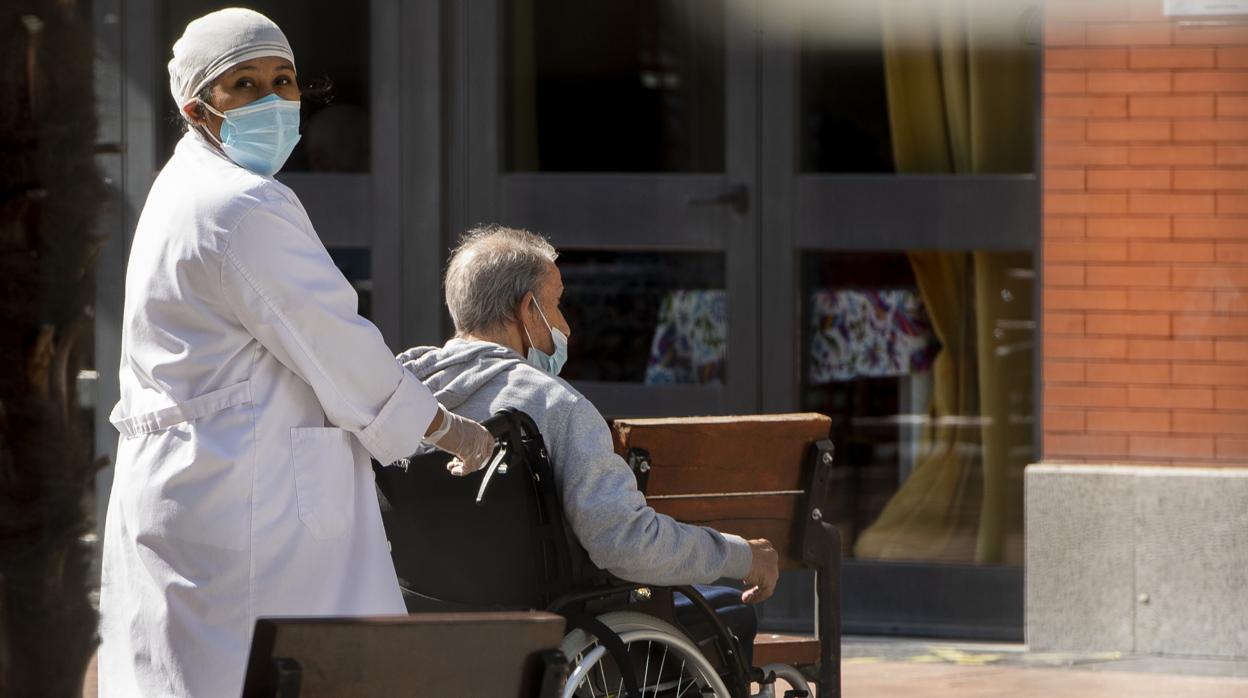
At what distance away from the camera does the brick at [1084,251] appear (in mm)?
6340

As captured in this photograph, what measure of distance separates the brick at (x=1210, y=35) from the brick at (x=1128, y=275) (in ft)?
2.45

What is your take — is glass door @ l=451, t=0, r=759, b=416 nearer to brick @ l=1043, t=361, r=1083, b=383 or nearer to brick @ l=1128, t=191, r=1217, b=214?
brick @ l=1043, t=361, r=1083, b=383

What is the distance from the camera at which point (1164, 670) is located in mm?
6160

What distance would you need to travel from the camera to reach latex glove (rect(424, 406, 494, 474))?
3.20 m

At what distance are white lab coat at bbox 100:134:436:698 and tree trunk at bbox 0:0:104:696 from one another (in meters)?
1.20

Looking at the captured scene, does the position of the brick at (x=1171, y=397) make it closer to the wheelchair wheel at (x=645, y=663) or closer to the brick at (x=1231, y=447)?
the brick at (x=1231, y=447)

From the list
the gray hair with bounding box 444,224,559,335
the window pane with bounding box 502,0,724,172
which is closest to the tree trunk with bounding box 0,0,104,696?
the gray hair with bounding box 444,224,559,335

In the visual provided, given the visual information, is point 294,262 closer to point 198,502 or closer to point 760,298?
point 198,502

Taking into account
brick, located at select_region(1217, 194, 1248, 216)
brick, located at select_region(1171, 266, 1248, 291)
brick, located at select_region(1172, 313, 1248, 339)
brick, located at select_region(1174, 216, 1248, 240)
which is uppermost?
brick, located at select_region(1217, 194, 1248, 216)

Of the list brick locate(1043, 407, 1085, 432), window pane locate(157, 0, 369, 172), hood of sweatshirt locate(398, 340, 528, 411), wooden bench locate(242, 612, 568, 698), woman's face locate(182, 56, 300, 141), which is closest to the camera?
wooden bench locate(242, 612, 568, 698)

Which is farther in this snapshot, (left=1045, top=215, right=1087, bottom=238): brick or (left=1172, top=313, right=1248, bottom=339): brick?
(left=1045, top=215, right=1087, bottom=238): brick

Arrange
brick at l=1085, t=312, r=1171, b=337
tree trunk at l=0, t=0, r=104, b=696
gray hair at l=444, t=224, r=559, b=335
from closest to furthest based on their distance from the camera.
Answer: tree trunk at l=0, t=0, r=104, b=696
gray hair at l=444, t=224, r=559, b=335
brick at l=1085, t=312, r=1171, b=337

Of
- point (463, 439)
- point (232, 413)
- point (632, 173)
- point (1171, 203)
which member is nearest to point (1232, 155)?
point (1171, 203)

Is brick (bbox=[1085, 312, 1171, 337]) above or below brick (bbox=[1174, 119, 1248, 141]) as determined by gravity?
below
